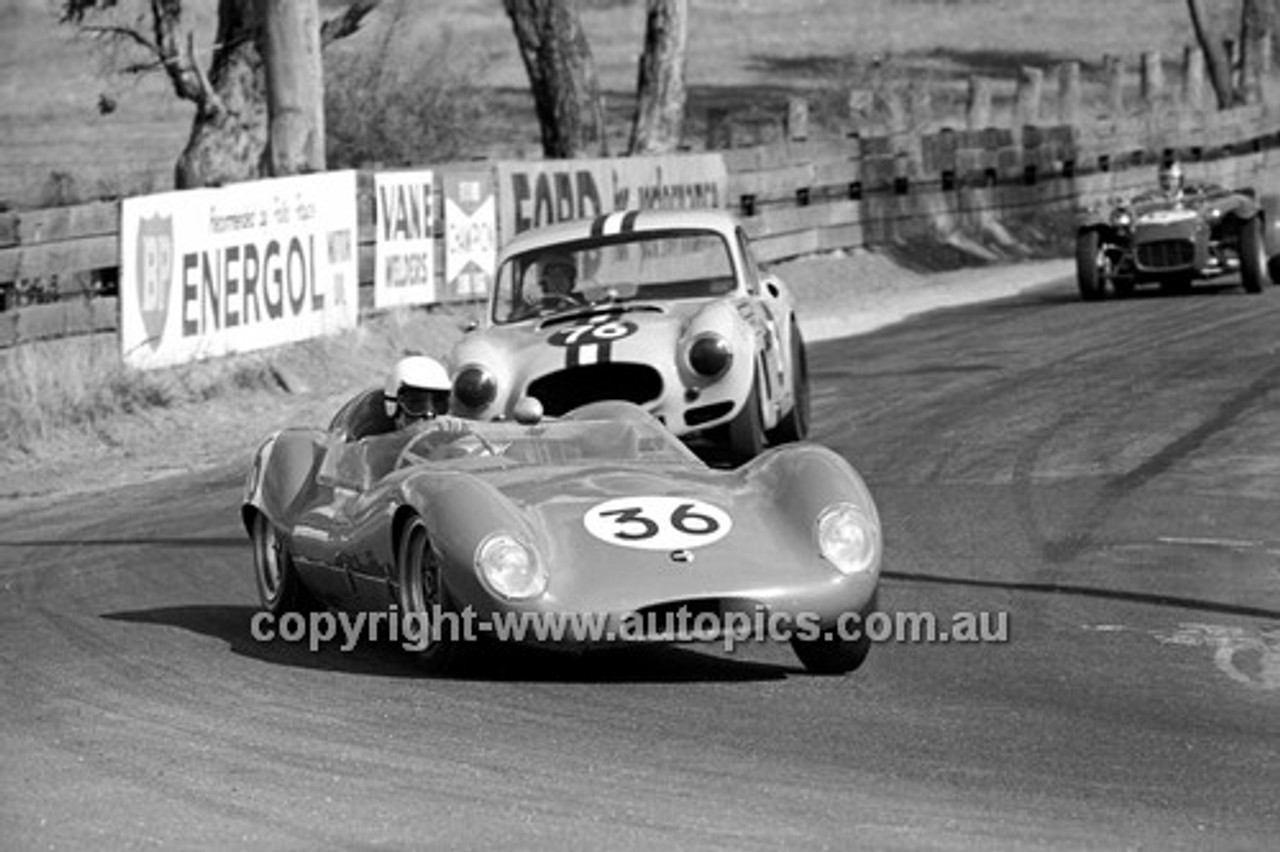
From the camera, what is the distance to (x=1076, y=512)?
13.6m

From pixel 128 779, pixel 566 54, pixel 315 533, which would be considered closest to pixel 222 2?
pixel 566 54

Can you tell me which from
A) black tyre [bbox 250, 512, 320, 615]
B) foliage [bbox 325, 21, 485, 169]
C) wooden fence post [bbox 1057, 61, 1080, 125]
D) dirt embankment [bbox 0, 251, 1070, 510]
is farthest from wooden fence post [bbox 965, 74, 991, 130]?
black tyre [bbox 250, 512, 320, 615]

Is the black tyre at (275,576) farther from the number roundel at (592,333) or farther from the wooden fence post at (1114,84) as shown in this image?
the wooden fence post at (1114,84)

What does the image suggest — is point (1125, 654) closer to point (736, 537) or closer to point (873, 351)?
point (736, 537)

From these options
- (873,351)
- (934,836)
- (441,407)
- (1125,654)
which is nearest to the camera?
(934,836)

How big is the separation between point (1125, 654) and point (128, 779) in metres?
3.77

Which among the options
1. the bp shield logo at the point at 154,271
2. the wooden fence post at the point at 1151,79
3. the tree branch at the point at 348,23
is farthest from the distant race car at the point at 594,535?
the wooden fence post at the point at 1151,79

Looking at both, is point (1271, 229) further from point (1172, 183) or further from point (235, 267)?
point (235, 267)

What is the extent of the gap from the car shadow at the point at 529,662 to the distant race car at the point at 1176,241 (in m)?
16.7

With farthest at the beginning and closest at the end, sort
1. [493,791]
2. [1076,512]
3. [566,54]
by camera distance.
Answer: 1. [566,54]
2. [1076,512]
3. [493,791]

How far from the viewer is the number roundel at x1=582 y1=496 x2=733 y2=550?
9062mm

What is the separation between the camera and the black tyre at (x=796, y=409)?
16.2 meters

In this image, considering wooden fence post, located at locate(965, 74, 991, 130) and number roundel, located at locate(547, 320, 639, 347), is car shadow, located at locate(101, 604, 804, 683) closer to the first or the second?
number roundel, located at locate(547, 320, 639, 347)

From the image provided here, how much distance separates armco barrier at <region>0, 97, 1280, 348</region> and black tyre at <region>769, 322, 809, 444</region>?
5.24 metres
